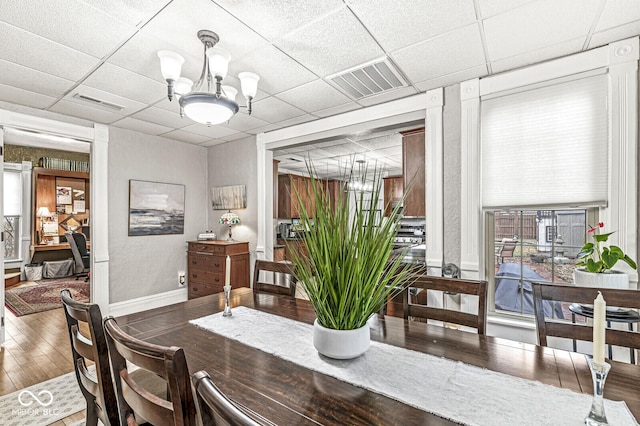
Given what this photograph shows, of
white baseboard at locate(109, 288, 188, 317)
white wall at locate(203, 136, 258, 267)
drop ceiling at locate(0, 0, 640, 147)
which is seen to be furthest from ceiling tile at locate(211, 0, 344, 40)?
white baseboard at locate(109, 288, 188, 317)

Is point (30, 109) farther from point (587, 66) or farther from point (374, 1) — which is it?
point (587, 66)

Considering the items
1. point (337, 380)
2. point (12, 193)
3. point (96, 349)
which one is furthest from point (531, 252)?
point (12, 193)

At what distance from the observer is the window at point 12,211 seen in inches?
247

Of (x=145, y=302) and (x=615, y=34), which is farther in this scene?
(x=145, y=302)

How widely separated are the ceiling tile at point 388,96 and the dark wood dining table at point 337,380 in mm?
2166

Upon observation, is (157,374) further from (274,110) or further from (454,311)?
(274,110)

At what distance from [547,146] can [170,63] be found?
9.11ft

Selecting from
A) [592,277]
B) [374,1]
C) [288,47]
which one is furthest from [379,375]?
[288,47]

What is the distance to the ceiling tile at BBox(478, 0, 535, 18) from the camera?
5.73 feet

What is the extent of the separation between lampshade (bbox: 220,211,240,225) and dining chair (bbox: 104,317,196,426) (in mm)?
3531

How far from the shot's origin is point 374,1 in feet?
5.73

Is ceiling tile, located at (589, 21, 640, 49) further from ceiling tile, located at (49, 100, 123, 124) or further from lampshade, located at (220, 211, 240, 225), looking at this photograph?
ceiling tile, located at (49, 100, 123, 124)

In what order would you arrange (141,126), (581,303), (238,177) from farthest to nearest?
(238,177) < (141,126) < (581,303)

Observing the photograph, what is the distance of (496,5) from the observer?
1774 millimetres
